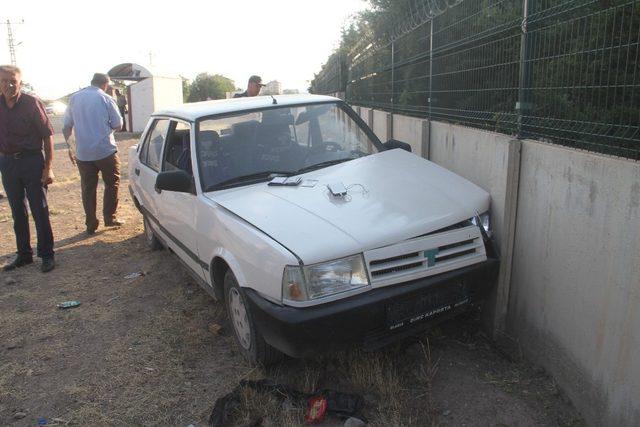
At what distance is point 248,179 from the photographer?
405cm

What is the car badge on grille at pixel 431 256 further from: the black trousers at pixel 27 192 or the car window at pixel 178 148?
the black trousers at pixel 27 192

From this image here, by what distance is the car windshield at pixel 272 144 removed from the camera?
4.11 metres

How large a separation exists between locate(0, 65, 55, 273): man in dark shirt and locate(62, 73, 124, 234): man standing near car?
1149mm

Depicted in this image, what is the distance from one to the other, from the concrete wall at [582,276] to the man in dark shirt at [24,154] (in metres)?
4.77

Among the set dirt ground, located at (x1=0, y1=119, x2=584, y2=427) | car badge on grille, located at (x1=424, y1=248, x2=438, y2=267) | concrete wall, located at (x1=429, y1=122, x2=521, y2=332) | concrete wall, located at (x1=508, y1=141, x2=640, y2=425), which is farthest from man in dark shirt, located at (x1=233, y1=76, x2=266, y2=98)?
car badge on grille, located at (x1=424, y1=248, x2=438, y2=267)

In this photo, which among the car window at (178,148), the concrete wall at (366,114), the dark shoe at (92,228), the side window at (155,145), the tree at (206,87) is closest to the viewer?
the car window at (178,148)

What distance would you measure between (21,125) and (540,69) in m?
4.89

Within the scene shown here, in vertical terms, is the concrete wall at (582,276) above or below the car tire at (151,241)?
above

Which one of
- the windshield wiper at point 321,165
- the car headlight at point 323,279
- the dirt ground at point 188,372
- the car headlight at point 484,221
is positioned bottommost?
the dirt ground at point 188,372

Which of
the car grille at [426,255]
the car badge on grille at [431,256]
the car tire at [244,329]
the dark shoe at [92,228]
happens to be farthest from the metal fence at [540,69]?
the dark shoe at [92,228]

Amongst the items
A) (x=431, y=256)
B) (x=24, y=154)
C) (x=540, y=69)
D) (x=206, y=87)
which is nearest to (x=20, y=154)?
(x=24, y=154)

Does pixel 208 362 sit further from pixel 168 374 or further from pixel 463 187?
pixel 463 187

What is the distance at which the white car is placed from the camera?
3.01 metres

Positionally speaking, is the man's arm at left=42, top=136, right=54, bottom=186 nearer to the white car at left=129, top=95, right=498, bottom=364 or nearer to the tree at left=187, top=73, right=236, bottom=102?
the white car at left=129, top=95, right=498, bottom=364
